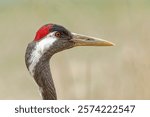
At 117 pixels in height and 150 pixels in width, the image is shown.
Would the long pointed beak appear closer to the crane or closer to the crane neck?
the crane

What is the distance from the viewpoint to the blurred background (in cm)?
292

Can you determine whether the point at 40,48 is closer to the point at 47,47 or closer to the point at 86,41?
the point at 47,47

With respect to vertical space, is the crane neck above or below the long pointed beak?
below

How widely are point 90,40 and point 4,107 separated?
478 millimetres

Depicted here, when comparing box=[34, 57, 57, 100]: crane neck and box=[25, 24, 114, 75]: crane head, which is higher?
box=[25, 24, 114, 75]: crane head

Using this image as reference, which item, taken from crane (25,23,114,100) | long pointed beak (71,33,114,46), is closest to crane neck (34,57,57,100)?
crane (25,23,114,100)

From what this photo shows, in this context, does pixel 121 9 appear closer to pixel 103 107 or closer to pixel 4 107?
pixel 103 107

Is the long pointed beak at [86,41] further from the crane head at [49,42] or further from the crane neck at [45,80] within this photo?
the crane neck at [45,80]

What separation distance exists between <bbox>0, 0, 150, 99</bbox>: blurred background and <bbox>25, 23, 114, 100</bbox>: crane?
0.26 feet

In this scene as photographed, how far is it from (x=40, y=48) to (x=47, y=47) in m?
0.03

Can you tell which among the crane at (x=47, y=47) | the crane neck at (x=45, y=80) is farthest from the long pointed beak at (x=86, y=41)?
the crane neck at (x=45, y=80)

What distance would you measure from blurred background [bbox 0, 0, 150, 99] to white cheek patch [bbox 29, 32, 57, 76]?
15 centimetres

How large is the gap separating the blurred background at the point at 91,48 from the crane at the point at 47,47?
79 millimetres

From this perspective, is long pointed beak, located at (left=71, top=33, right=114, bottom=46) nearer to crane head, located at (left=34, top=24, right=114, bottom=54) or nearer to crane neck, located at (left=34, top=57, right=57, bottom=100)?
crane head, located at (left=34, top=24, right=114, bottom=54)
